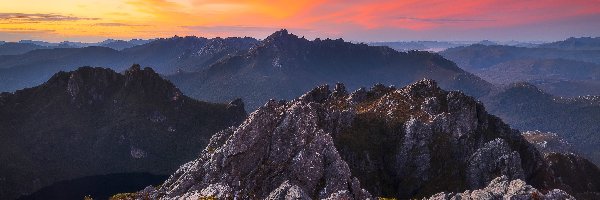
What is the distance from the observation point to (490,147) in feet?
481

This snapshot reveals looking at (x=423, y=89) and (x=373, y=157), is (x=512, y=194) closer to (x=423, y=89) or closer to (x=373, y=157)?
(x=373, y=157)

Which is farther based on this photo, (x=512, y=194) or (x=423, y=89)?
(x=423, y=89)

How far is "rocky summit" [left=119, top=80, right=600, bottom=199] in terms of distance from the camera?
89438 millimetres

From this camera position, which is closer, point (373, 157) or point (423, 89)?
point (373, 157)

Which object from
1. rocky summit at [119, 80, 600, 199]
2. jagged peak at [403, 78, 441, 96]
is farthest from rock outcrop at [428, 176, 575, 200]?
jagged peak at [403, 78, 441, 96]

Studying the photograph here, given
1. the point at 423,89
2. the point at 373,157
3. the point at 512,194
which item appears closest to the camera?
the point at 512,194

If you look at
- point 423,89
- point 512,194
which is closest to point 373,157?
point 423,89

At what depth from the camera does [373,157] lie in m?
154

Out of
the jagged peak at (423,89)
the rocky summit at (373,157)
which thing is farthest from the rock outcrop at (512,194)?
the jagged peak at (423,89)

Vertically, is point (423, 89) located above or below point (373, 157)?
above

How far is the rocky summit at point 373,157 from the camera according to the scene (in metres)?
89.4

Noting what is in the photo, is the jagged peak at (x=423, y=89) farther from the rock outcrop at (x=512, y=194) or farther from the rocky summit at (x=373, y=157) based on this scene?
the rock outcrop at (x=512, y=194)

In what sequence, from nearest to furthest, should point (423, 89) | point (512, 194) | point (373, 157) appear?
point (512, 194), point (373, 157), point (423, 89)

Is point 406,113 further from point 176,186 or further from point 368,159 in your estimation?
point 176,186
